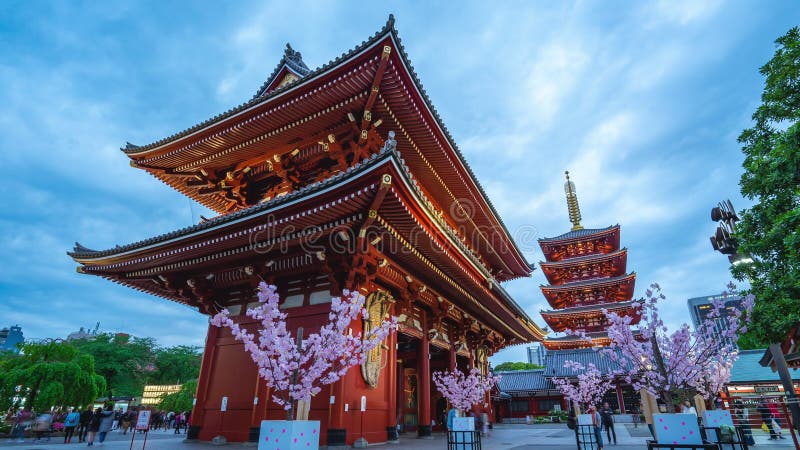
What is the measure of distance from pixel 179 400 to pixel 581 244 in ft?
157

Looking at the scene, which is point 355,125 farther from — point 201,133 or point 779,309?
point 779,309

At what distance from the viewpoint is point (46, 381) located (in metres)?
20.7

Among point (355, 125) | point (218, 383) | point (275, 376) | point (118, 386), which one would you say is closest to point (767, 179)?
point (355, 125)

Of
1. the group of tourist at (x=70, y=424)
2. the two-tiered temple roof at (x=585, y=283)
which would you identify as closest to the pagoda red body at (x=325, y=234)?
the group of tourist at (x=70, y=424)

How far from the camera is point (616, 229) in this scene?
4294cm

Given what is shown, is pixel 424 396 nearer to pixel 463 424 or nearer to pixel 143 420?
pixel 463 424

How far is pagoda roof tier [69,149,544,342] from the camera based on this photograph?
9930 mm

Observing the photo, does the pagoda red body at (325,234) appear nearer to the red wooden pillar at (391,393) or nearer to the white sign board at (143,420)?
the red wooden pillar at (391,393)

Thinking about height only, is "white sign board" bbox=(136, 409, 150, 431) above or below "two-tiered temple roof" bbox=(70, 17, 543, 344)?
below

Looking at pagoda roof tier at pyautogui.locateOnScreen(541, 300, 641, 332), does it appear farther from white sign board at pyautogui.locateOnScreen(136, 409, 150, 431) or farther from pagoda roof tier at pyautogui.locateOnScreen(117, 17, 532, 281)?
white sign board at pyautogui.locateOnScreen(136, 409, 150, 431)

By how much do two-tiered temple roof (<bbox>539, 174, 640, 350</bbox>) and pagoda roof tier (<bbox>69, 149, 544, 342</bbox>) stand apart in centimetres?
2853

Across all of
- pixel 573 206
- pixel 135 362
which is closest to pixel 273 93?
pixel 573 206

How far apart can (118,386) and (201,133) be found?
50470mm

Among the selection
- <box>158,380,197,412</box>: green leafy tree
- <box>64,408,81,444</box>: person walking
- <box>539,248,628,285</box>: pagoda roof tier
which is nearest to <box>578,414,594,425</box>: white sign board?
<box>64,408,81,444</box>: person walking
